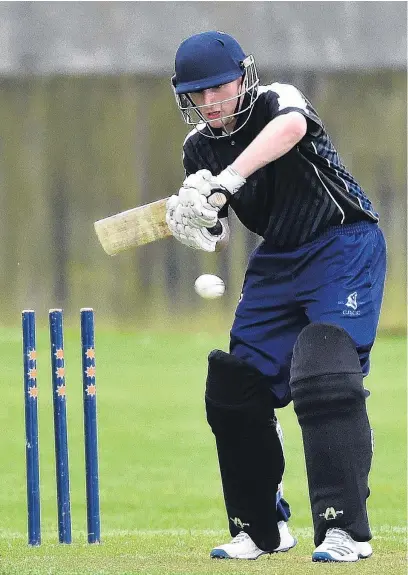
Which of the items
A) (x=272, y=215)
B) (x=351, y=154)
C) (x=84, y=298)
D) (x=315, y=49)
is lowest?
(x=272, y=215)

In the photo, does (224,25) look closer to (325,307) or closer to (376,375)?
(376,375)

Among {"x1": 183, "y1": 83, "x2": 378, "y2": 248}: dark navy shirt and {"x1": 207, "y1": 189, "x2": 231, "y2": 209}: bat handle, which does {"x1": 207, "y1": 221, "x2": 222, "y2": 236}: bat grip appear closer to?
{"x1": 183, "y1": 83, "x2": 378, "y2": 248}: dark navy shirt

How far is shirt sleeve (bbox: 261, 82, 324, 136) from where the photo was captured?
3881 millimetres

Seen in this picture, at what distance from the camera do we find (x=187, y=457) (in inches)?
303

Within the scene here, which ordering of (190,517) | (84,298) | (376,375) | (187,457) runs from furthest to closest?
(84,298), (376,375), (187,457), (190,517)

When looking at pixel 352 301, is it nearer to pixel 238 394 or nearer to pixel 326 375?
pixel 326 375

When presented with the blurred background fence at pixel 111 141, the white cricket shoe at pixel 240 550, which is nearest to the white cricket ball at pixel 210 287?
the white cricket shoe at pixel 240 550

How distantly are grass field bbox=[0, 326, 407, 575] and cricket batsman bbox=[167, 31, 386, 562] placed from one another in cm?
19

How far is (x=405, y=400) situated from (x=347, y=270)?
18.9 feet

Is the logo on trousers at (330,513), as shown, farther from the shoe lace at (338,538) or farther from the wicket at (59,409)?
the wicket at (59,409)

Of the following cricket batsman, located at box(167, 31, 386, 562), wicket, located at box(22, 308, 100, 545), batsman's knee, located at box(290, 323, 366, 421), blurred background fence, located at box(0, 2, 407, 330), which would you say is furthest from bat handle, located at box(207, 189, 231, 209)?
blurred background fence, located at box(0, 2, 407, 330)

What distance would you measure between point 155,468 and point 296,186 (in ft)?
11.9

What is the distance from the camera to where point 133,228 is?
408cm

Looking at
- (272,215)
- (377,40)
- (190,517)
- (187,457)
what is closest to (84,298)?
(377,40)
